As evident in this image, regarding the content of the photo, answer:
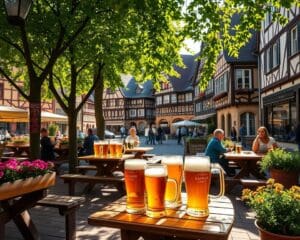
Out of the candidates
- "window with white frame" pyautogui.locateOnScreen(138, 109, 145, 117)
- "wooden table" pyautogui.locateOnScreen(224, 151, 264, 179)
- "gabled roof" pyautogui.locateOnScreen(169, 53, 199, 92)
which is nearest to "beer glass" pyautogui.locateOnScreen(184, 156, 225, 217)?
"wooden table" pyautogui.locateOnScreen(224, 151, 264, 179)

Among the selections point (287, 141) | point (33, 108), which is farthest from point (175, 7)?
point (287, 141)

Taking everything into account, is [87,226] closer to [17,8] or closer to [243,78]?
[17,8]

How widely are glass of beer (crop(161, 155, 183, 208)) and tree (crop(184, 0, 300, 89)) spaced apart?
Result: 168 inches

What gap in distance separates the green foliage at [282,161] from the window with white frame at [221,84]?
23539mm

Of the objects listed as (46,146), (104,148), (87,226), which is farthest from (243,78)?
(87,226)

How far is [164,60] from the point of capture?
8.28 meters

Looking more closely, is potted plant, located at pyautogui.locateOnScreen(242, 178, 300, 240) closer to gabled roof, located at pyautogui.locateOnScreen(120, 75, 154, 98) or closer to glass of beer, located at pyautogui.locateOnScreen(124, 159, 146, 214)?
glass of beer, located at pyautogui.locateOnScreen(124, 159, 146, 214)

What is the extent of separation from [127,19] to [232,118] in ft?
74.9

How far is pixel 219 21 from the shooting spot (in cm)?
675

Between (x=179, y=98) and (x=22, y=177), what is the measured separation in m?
53.1

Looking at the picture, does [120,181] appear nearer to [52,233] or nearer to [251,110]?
[52,233]

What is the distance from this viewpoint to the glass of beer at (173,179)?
2223 mm

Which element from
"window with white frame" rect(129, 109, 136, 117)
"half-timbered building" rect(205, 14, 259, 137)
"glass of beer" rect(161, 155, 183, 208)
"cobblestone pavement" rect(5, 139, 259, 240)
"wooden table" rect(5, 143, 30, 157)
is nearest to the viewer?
"glass of beer" rect(161, 155, 183, 208)

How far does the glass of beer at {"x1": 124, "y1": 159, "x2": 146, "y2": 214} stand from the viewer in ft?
6.91
